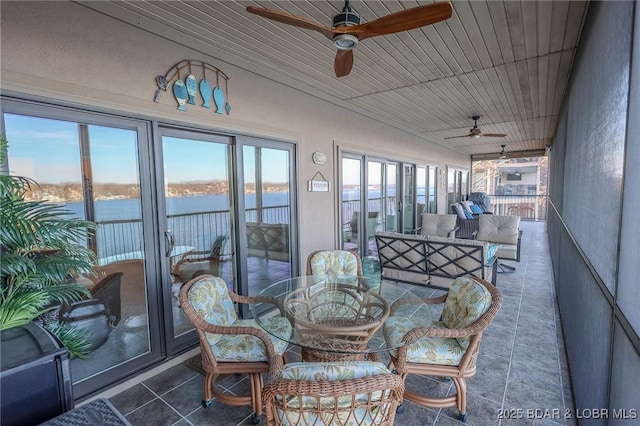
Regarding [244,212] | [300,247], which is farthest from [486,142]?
[244,212]

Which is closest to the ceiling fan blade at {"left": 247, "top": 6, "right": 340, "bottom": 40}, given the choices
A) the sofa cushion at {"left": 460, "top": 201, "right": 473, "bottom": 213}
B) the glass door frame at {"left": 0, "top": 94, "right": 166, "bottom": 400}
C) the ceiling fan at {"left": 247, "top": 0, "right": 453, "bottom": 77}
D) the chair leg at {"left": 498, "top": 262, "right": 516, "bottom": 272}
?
the ceiling fan at {"left": 247, "top": 0, "right": 453, "bottom": 77}

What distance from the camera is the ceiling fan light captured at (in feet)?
6.79

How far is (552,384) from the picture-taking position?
2357 mm

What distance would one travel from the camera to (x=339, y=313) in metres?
2.48

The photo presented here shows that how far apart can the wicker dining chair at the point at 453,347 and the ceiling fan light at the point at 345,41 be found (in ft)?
6.06

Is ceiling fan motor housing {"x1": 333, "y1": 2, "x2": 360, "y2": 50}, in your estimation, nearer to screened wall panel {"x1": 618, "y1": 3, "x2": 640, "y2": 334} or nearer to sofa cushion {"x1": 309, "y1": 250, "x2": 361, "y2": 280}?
screened wall panel {"x1": 618, "y1": 3, "x2": 640, "y2": 334}

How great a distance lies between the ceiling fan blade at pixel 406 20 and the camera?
5.39 feet

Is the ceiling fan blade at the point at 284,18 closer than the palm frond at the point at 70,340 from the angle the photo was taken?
No

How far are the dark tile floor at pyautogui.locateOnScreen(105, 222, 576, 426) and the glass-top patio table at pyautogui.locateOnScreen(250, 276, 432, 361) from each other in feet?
1.80

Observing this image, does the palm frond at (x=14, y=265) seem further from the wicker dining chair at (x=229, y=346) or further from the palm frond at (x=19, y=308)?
the wicker dining chair at (x=229, y=346)

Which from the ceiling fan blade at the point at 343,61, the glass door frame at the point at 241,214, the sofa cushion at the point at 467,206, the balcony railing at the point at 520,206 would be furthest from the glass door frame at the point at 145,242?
the balcony railing at the point at 520,206

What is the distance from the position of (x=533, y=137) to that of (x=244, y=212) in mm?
8452

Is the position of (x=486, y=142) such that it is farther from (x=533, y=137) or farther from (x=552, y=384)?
(x=552, y=384)

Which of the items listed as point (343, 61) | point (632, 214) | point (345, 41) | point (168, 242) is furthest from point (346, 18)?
point (168, 242)
